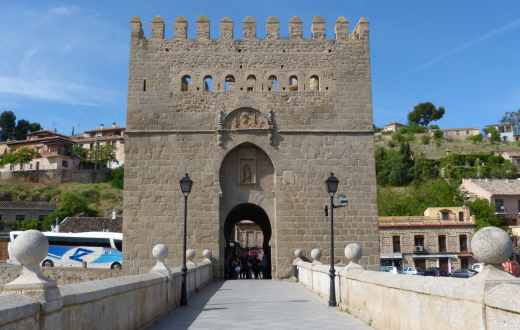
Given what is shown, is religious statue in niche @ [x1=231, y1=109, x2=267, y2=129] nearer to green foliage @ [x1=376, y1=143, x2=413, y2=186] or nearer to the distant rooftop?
the distant rooftop

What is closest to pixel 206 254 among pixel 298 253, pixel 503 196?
pixel 298 253

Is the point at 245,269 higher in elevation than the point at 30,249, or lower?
lower

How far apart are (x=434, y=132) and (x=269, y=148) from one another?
3481 inches

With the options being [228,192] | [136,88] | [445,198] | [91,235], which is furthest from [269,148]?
[445,198]

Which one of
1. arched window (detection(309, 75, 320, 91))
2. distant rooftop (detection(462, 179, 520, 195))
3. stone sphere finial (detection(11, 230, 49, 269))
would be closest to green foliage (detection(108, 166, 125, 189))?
distant rooftop (detection(462, 179, 520, 195))

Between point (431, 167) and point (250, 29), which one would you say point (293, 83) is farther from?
point (431, 167)

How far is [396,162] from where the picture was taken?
251 feet

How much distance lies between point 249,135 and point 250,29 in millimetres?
3756

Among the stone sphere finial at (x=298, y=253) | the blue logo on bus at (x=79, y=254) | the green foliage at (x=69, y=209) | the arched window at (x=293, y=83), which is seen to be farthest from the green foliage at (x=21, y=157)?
the stone sphere finial at (x=298, y=253)

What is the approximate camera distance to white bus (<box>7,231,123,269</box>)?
29.9 m

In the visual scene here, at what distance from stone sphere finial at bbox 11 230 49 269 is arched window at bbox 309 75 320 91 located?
1505 cm

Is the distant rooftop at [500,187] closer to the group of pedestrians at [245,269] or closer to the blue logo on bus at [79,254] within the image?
the group of pedestrians at [245,269]

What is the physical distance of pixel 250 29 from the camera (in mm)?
18281

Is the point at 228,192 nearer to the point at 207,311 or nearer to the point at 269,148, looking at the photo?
the point at 269,148
